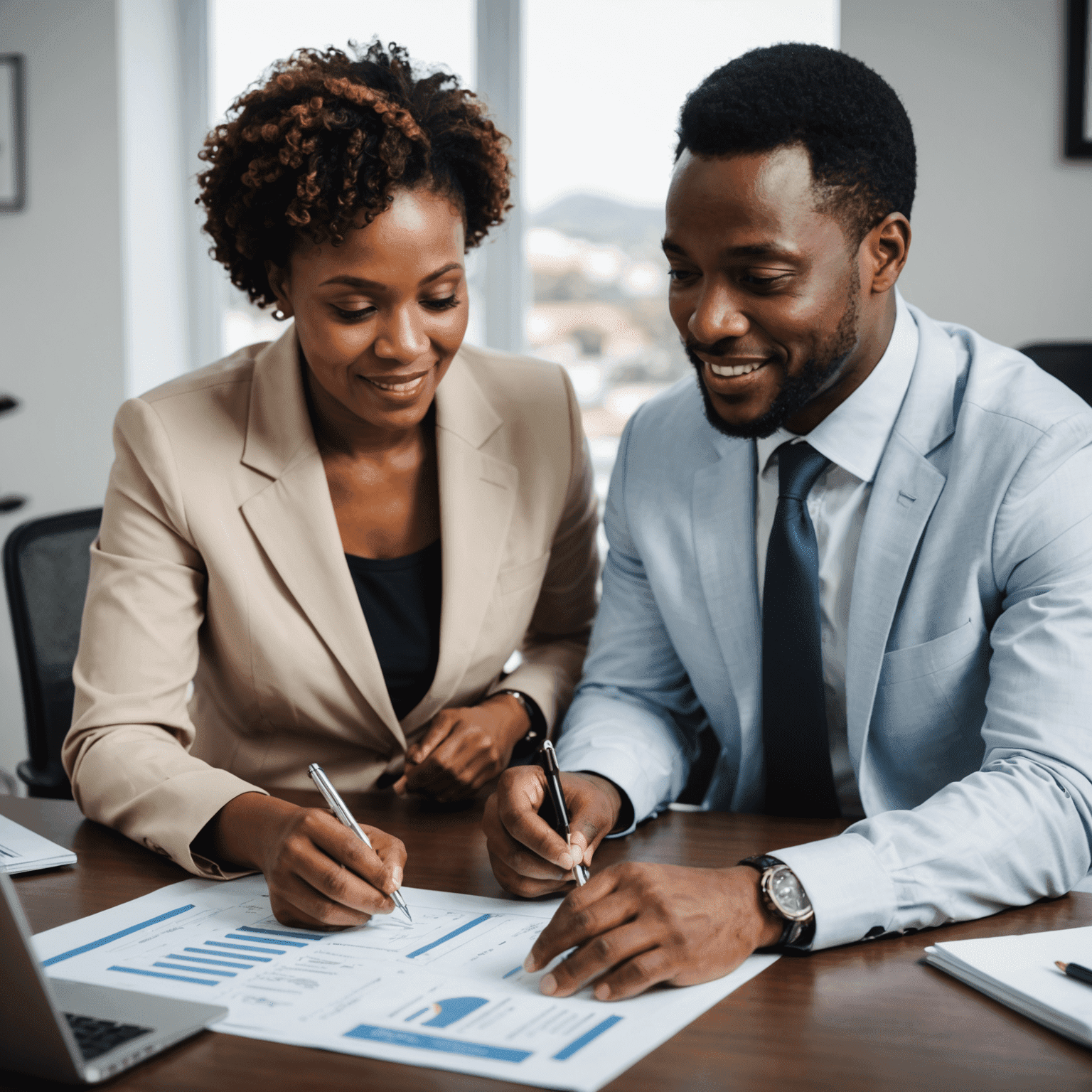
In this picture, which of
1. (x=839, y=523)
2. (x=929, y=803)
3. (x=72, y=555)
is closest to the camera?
(x=929, y=803)

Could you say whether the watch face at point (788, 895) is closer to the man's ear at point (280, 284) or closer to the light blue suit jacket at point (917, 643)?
the light blue suit jacket at point (917, 643)

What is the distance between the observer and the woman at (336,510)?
4.72ft

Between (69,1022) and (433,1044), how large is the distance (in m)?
0.26

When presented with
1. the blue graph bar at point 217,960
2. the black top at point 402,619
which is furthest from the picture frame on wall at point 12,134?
the blue graph bar at point 217,960

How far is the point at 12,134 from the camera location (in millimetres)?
3471

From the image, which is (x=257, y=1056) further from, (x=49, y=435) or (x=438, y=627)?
(x=49, y=435)

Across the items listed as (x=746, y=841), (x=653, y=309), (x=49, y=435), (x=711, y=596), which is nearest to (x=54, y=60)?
(x=49, y=435)

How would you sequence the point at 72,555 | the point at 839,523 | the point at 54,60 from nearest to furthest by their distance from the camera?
the point at 839,523, the point at 72,555, the point at 54,60

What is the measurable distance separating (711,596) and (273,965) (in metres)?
0.76

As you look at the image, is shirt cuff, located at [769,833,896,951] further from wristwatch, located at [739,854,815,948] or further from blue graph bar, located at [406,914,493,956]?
blue graph bar, located at [406,914,493,956]

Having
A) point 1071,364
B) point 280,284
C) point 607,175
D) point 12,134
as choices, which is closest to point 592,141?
point 607,175

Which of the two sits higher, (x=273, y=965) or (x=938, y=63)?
(x=938, y=63)

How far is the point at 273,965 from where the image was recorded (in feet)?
3.18

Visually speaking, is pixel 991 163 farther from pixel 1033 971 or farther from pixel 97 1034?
pixel 97 1034
